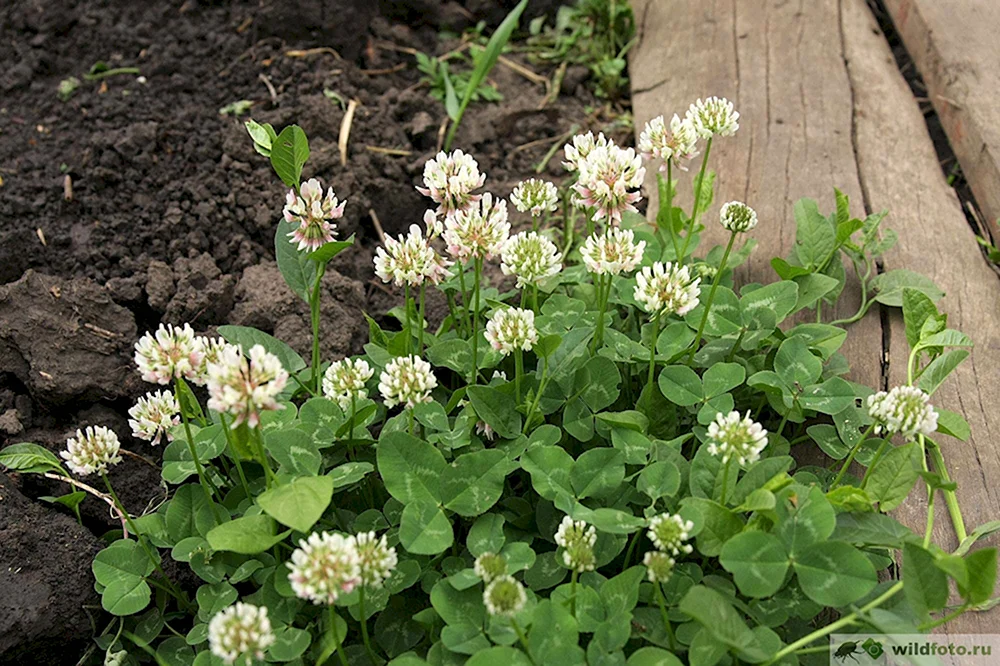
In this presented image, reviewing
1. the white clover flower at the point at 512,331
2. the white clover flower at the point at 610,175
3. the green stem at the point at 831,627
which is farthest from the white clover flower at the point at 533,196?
the green stem at the point at 831,627

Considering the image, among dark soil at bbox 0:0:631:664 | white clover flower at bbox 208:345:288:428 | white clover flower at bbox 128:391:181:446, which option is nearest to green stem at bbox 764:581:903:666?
white clover flower at bbox 208:345:288:428

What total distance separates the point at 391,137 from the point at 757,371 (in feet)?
5.46

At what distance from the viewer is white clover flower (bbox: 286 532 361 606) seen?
1481mm

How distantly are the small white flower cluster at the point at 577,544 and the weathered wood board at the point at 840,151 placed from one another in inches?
31.0

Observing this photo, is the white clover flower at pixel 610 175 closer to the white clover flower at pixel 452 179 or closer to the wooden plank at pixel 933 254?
the white clover flower at pixel 452 179

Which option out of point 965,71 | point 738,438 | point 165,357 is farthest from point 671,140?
point 965,71

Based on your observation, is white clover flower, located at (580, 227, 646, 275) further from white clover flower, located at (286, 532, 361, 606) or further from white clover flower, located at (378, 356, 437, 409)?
white clover flower, located at (286, 532, 361, 606)

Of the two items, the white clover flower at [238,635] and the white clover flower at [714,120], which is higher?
the white clover flower at [714,120]

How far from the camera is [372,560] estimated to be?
1596 millimetres

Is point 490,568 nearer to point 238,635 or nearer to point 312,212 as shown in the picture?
point 238,635

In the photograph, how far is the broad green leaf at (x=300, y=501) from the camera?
63.3 inches

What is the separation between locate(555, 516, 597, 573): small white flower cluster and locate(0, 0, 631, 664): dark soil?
1.03 metres

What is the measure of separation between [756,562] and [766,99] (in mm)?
2036

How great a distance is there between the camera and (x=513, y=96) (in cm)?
374
